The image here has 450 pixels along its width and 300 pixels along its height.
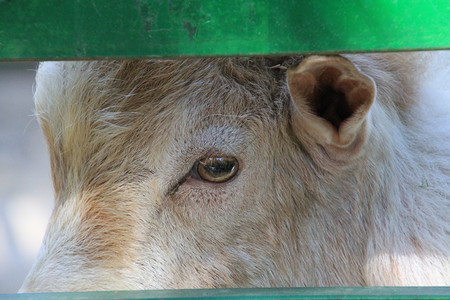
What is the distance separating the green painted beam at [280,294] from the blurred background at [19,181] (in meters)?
5.74

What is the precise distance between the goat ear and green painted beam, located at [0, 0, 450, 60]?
0.38 meters

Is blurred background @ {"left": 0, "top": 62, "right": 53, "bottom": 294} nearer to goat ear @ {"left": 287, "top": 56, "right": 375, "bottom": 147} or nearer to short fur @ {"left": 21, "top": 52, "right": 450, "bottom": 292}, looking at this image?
short fur @ {"left": 21, "top": 52, "right": 450, "bottom": 292}

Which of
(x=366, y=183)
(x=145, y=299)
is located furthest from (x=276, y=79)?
(x=145, y=299)

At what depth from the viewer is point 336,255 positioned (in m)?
2.50

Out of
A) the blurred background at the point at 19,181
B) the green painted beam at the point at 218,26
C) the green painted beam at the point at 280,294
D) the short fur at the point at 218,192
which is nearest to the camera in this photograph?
the green painted beam at the point at 218,26

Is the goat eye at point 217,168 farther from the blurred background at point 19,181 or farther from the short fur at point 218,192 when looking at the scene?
the blurred background at point 19,181

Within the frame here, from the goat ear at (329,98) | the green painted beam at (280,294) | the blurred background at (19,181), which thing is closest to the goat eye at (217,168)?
the goat ear at (329,98)

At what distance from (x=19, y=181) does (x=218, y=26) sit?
7759mm

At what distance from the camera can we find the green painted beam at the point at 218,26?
4.73 ft

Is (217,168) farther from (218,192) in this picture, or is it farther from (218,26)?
(218,26)

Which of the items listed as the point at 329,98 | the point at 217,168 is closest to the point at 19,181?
the point at 217,168

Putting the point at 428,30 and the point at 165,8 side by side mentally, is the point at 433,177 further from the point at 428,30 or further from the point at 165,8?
the point at 165,8

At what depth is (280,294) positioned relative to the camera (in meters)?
1.61

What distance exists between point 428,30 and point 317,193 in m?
1.13
